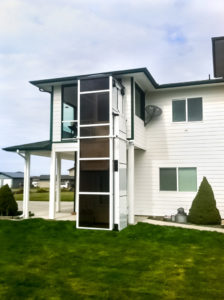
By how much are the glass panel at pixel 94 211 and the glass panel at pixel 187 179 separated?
4164mm

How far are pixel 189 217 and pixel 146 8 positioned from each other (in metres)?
7.49

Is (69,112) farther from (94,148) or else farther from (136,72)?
(136,72)

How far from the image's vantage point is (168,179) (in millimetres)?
12344

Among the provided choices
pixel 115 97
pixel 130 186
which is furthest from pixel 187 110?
pixel 130 186

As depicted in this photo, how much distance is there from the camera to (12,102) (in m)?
26.0

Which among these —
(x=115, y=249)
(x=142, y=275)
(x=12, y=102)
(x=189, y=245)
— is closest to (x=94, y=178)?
(x=115, y=249)

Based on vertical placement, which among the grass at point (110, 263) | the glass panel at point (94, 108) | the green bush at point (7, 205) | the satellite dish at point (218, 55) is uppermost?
the satellite dish at point (218, 55)

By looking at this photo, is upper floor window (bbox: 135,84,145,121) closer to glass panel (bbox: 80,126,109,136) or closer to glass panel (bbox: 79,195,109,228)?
glass panel (bbox: 80,126,109,136)

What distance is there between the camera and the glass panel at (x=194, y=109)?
1221 cm

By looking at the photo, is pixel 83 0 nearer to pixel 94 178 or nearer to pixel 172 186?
pixel 94 178

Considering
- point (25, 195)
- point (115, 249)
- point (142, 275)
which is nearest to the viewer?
point (142, 275)

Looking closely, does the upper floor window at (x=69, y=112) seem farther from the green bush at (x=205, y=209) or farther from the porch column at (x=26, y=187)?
the green bush at (x=205, y=209)

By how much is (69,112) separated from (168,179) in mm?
5036

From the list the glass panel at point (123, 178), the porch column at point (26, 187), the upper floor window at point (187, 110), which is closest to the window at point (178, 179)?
the upper floor window at point (187, 110)
